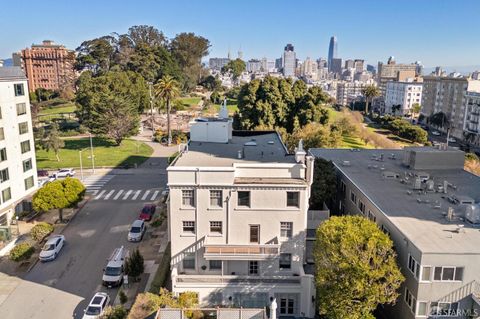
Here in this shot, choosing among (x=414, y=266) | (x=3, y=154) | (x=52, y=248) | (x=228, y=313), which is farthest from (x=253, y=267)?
(x=3, y=154)

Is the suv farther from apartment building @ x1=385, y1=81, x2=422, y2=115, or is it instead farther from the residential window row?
apartment building @ x1=385, y1=81, x2=422, y2=115

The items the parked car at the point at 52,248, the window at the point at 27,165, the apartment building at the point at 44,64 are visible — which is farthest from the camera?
the apartment building at the point at 44,64

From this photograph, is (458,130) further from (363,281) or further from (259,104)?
(363,281)

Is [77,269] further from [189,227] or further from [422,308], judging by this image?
[422,308]

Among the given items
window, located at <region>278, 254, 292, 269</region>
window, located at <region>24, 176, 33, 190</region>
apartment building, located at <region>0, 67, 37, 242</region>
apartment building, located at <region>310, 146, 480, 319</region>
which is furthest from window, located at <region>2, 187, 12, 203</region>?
apartment building, located at <region>310, 146, 480, 319</region>

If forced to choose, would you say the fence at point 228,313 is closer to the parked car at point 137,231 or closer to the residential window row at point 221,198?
the residential window row at point 221,198

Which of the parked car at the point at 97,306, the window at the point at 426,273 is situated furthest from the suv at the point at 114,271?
the window at the point at 426,273

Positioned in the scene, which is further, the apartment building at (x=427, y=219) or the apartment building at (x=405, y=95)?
the apartment building at (x=405, y=95)
